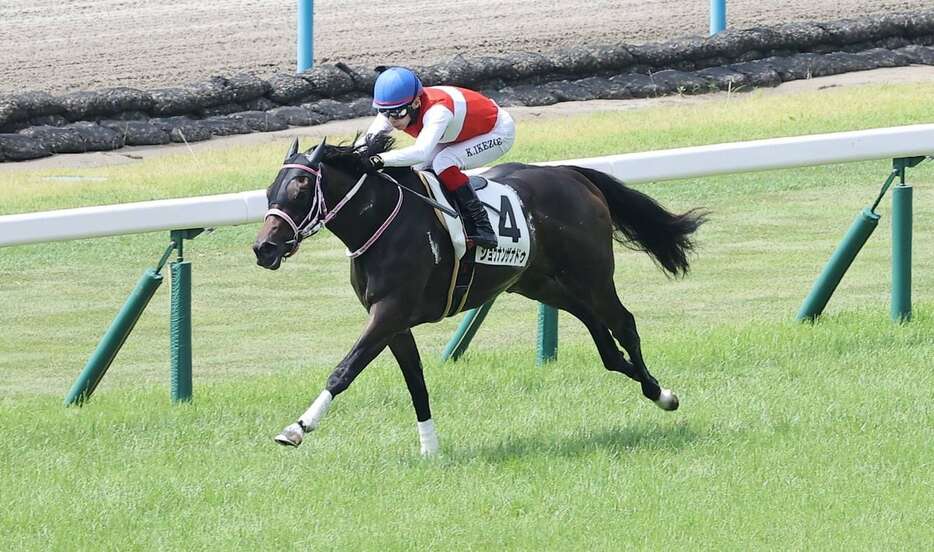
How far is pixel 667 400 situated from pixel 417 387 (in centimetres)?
105

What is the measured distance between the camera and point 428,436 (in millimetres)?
6152

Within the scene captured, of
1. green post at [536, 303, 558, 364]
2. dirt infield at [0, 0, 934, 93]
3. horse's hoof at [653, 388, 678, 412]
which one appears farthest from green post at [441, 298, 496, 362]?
dirt infield at [0, 0, 934, 93]

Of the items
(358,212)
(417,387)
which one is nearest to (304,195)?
(358,212)

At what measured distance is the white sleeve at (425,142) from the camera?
242 inches

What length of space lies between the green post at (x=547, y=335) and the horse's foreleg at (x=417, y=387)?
1.32 m

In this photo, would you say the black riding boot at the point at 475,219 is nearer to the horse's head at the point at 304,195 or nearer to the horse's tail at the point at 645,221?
the horse's head at the point at 304,195

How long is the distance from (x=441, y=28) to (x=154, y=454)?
53.0 feet

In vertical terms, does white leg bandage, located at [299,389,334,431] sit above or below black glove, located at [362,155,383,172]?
below

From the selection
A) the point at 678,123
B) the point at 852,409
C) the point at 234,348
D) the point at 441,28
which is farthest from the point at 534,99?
the point at 852,409

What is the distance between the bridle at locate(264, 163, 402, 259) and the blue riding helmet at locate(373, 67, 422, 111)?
0.29 m

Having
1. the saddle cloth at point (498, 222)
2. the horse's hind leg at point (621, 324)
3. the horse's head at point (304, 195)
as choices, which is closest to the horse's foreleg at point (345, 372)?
the horse's head at point (304, 195)

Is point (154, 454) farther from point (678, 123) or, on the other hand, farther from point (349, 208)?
point (678, 123)

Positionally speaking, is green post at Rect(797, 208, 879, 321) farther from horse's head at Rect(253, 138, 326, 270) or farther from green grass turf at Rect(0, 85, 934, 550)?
horse's head at Rect(253, 138, 326, 270)

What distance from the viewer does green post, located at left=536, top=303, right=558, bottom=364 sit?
7613 mm
